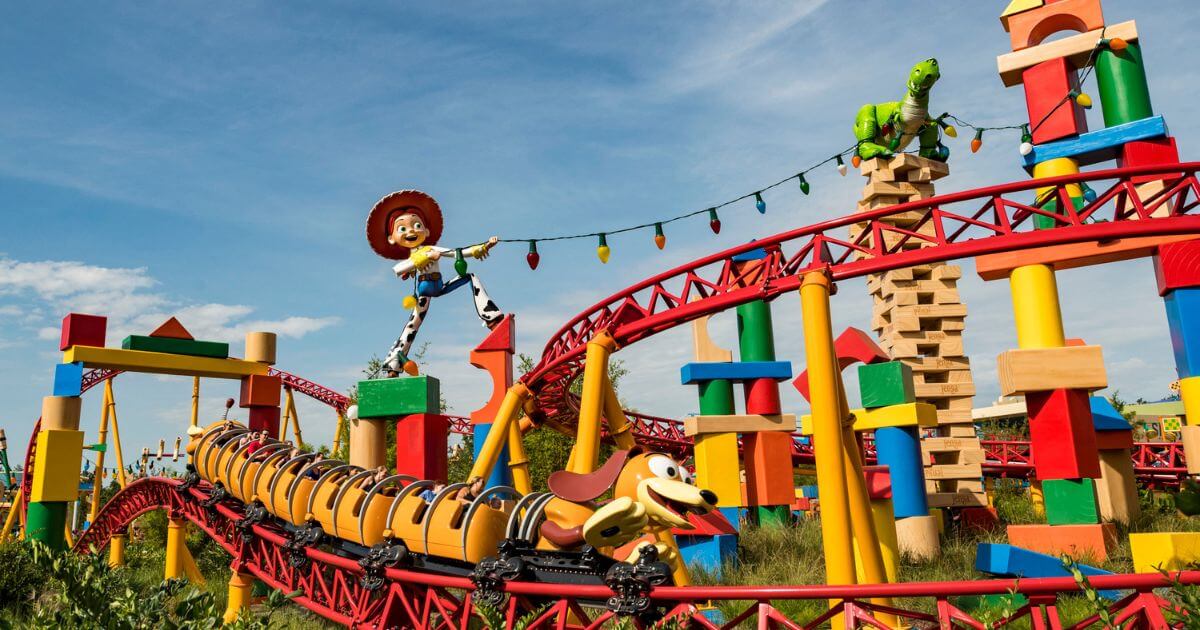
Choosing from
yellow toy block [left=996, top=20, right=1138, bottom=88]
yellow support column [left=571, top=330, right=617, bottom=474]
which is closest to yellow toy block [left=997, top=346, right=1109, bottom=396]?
yellow toy block [left=996, top=20, right=1138, bottom=88]

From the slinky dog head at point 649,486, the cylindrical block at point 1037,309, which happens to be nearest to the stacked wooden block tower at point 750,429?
the cylindrical block at point 1037,309

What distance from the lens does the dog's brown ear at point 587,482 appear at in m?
6.39

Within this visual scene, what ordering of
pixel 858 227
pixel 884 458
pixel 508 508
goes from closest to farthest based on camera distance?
pixel 508 508
pixel 884 458
pixel 858 227

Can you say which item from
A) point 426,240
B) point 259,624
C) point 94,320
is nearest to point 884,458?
point 426,240

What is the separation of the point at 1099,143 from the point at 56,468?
16.4 metres

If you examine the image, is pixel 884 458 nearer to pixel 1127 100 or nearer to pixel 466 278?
pixel 1127 100

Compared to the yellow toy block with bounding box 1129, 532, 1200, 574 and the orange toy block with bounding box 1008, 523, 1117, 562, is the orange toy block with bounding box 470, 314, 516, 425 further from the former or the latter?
the yellow toy block with bounding box 1129, 532, 1200, 574

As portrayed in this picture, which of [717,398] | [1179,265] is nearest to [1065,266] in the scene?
[1179,265]

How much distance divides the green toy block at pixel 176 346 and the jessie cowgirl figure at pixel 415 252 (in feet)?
11.5

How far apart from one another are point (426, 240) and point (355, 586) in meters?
6.70

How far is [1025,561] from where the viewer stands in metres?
7.70

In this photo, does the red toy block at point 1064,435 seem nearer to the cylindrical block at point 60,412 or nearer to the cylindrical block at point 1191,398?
the cylindrical block at point 1191,398

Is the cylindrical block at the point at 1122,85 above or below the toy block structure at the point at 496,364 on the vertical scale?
above

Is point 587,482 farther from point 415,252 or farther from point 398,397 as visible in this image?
point 415,252
